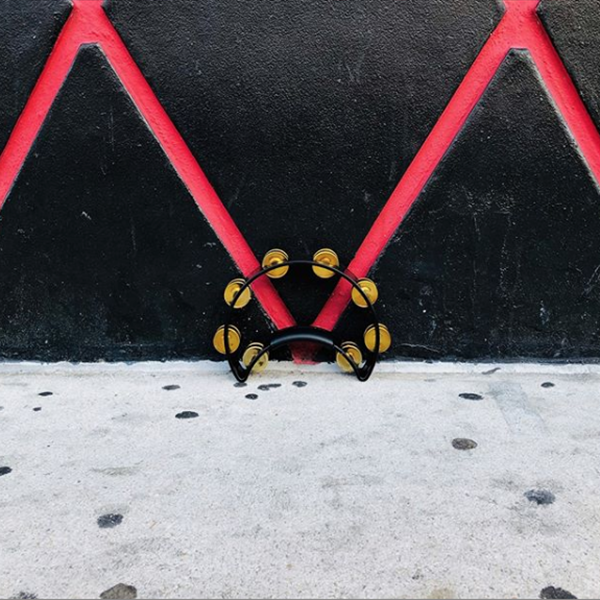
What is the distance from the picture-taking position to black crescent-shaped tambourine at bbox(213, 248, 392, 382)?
1.93 metres

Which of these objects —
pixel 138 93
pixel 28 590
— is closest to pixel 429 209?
pixel 138 93

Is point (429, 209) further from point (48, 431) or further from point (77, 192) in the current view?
point (48, 431)

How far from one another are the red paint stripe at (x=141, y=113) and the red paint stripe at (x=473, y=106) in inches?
11.6

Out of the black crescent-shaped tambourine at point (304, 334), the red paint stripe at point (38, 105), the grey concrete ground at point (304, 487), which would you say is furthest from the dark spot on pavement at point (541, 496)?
the red paint stripe at point (38, 105)

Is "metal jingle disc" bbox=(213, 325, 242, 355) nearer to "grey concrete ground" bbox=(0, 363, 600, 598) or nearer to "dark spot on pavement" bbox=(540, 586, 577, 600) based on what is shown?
"grey concrete ground" bbox=(0, 363, 600, 598)

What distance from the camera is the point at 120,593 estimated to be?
103 cm

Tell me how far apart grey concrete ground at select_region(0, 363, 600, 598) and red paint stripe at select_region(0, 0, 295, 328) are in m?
0.37

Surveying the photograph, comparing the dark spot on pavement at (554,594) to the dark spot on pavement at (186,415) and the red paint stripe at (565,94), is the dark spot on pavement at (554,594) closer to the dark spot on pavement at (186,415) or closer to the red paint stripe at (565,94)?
the dark spot on pavement at (186,415)

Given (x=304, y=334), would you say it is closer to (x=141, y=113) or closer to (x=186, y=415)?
(x=186, y=415)

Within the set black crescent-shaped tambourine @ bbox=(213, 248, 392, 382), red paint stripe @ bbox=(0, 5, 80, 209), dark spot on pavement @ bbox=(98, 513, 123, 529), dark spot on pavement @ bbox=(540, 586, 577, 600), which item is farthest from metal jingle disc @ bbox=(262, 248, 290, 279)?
dark spot on pavement @ bbox=(540, 586, 577, 600)

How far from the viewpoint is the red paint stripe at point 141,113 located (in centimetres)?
196

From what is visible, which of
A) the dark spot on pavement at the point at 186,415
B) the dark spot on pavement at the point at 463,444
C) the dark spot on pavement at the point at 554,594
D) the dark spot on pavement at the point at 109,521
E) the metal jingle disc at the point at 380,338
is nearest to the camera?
the dark spot on pavement at the point at 554,594

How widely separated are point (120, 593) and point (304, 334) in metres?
1.04

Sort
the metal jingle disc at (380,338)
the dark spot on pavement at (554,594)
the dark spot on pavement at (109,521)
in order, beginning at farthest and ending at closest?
the metal jingle disc at (380,338), the dark spot on pavement at (109,521), the dark spot on pavement at (554,594)
